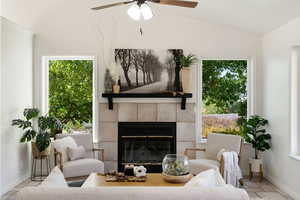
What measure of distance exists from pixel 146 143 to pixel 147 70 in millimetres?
1350

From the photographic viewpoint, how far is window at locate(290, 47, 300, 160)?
5062 millimetres

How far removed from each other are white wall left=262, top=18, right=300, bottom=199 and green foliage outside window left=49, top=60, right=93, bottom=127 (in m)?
3.21

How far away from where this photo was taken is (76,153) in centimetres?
543

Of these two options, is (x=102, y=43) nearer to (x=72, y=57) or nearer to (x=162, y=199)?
(x=72, y=57)

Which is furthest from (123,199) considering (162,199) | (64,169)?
(64,169)

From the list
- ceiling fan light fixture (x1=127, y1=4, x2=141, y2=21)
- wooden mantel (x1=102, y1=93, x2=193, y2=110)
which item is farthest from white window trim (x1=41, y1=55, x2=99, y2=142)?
ceiling fan light fixture (x1=127, y1=4, x2=141, y2=21)

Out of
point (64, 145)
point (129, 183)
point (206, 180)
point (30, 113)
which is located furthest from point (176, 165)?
point (30, 113)

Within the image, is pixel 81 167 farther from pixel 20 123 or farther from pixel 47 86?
pixel 47 86

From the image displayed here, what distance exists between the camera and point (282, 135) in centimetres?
536

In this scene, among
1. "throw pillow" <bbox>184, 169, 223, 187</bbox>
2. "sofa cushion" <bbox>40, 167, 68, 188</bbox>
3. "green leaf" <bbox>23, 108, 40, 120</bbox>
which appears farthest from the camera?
"green leaf" <bbox>23, 108, 40, 120</bbox>

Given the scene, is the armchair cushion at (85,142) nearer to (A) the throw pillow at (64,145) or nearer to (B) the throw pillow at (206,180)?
(A) the throw pillow at (64,145)

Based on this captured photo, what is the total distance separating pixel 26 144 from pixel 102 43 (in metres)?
2.23

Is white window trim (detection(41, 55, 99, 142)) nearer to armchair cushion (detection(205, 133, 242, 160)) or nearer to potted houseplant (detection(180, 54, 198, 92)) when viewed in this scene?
potted houseplant (detection(180, 54, 198, 92))

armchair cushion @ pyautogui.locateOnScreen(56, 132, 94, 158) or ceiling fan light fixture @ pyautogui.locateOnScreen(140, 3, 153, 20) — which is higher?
ceiling fan light fixture @ pyautogui.locateOnScreen(140, 3, 153, 20)
